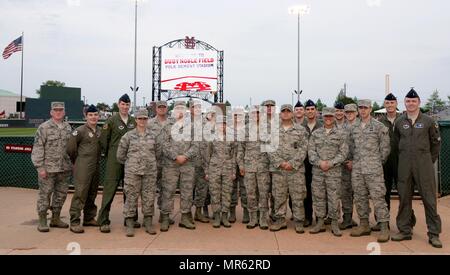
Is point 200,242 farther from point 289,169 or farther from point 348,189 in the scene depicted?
point 348,189

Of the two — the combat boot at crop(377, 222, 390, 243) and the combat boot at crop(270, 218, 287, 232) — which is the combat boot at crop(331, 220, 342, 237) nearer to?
the combat boot at crop(377, 222, 390, 243)

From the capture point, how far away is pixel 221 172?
18.4ft

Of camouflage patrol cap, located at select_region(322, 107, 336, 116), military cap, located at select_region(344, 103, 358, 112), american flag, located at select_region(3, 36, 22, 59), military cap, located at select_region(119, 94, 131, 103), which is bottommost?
camouflage patrol cap, located at select_region(322, 107, 336, 116)

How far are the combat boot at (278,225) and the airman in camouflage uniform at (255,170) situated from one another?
0.11 m

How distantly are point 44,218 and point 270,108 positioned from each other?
3.62 metres

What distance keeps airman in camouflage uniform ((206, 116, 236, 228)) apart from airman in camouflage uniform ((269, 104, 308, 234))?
2.03 ft

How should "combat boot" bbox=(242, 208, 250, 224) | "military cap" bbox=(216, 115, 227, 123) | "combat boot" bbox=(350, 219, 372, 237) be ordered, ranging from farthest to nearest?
"combat boot" bbox=(242, 208, 250, 224), "military cap" bbox=(216, 115, 227, 123), "combat boot" bbox=(350, 219, 372, 237)

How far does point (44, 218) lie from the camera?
540cm

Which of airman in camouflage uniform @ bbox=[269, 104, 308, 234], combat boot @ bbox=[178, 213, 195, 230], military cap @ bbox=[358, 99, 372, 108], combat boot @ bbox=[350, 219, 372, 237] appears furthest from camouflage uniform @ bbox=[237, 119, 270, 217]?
military cap @ bbox=[358, 99, 372, 108]

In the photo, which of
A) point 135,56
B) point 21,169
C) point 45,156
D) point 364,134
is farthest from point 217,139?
point 135,56

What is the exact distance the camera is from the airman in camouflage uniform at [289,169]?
5.33 m

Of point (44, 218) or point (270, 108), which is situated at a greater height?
point (270, 108)

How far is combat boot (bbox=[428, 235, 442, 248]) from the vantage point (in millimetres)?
4637
